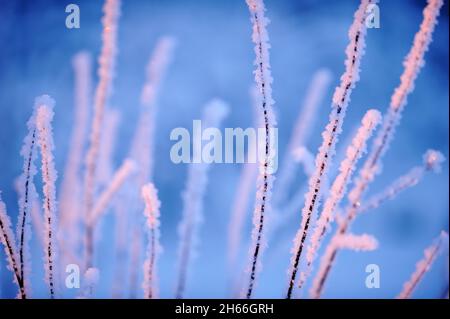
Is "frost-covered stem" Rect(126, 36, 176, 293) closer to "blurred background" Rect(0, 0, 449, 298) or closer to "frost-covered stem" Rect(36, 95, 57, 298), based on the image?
"frost-covered stem" Rect(36, 95, 57, 298)

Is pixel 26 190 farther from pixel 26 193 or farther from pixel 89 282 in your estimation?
pixel 89 282

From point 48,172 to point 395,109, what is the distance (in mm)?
484

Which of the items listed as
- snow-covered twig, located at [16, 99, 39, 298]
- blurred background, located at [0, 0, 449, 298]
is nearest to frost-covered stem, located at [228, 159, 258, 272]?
snow-covered twig, located at [16, 99, 39, 298]

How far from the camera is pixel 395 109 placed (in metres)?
0.50

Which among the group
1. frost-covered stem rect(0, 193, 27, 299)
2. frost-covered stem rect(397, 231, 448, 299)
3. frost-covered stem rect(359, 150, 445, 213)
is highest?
frost-covered stem rect(359, 150, 445, 213)

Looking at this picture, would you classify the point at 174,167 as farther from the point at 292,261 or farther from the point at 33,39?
the point at 292,261

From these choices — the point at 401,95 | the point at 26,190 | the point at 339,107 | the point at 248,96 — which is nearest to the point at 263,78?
the point at 339,107

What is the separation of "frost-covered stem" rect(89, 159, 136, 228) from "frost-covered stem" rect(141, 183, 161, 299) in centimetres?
→ 13

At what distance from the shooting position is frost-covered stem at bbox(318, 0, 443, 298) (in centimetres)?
48

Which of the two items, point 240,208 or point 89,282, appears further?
point 240,208

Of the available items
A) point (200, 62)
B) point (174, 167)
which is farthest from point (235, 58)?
point (174, 167)

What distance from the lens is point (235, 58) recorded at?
159 cm

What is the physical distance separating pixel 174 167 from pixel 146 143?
921 millimetres

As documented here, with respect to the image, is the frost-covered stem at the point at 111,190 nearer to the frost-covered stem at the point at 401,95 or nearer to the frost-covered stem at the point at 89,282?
the frost-covered stem at the point at 89,282
